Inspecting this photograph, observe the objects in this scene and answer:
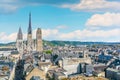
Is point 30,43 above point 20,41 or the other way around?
the other way around

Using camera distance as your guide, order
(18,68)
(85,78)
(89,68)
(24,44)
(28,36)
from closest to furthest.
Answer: (85,78) → (89,68) → (18,68) → (28,36) → (24,44)

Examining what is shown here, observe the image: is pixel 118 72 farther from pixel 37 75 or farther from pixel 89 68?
pixel 37 75

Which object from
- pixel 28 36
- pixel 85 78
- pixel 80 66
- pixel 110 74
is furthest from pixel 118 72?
pixel 28 36

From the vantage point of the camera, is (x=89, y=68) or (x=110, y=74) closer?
(x=110, y=74)

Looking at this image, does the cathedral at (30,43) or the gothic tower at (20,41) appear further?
the gothic tower at (20,41)

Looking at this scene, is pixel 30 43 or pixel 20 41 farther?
pixel 20 41

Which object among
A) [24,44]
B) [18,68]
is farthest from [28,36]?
[18,68]

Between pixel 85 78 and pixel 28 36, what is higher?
pixel 28 36

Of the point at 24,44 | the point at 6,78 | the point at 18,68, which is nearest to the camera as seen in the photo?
the point at 6,78

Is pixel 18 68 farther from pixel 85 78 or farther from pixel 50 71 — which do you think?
pixel 85 78

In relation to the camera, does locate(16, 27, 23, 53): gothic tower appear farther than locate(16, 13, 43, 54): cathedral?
Yes
